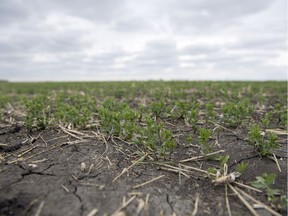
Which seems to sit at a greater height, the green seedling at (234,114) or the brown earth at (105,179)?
the green seedling at (234,114)

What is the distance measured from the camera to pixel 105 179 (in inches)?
110

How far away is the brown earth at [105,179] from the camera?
7.78 feet

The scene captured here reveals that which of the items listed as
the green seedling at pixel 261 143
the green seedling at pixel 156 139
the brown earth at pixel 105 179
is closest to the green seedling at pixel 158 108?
the brown earth at pixel 105 179

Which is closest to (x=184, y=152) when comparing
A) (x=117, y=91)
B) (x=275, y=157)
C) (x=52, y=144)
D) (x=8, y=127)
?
(x=275, y=157)

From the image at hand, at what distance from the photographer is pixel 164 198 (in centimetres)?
252

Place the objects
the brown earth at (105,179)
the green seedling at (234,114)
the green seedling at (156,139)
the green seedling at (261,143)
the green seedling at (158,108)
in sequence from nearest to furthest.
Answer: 1. the brown earth at (105,179)
2. the green seedling at (156,139)
3. the green seedling at (261,143)
4. the green seedling at (234,114)
5. the green seedling at (158,108)

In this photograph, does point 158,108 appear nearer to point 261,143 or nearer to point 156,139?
point 156,139

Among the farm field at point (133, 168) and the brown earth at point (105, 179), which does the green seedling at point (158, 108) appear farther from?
the brown earth at point (105, 179)

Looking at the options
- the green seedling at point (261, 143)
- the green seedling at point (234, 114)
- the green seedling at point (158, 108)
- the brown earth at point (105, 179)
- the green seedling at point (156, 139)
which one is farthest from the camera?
the green seedling at point (158, 108)

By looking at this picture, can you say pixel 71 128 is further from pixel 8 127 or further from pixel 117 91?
pixel 117 91

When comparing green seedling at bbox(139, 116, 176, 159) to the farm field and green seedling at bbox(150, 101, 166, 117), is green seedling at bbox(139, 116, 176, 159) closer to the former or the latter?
the farm field

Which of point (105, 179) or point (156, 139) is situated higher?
point (156, 139)

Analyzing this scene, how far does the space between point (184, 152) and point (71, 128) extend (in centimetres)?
175

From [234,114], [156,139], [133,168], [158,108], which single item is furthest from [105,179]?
[234,114]
